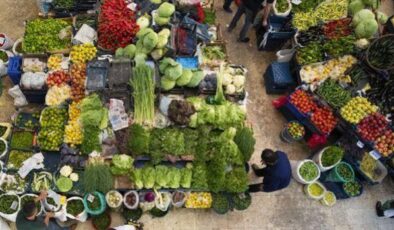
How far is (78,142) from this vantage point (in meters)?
6.79

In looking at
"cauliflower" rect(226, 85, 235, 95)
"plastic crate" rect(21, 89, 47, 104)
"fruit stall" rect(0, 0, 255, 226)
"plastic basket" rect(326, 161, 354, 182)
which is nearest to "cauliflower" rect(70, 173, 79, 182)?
"fruit stall" rect(0, 0, 255, 226)

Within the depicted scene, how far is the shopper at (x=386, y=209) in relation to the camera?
290 inches

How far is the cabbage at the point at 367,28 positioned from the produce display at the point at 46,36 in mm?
5867

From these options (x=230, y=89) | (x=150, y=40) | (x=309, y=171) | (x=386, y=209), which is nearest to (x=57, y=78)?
(x=150, y=40)

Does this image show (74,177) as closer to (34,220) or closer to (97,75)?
(34,220)

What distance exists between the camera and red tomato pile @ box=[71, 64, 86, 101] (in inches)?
279

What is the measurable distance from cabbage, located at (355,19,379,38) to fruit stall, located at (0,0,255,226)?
2835 millimetres

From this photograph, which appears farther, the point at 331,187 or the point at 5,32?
the point at 5,32

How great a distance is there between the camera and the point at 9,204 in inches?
254

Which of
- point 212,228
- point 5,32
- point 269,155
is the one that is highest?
point 269,155

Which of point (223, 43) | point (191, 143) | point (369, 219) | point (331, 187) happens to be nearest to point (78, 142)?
point (191, 143)

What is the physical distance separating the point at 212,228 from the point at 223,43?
3.63 meters

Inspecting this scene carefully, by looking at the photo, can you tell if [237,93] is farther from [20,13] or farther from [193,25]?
[20,13]

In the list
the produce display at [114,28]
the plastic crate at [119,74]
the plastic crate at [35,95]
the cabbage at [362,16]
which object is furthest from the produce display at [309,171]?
the plastic crate at [35,95]
